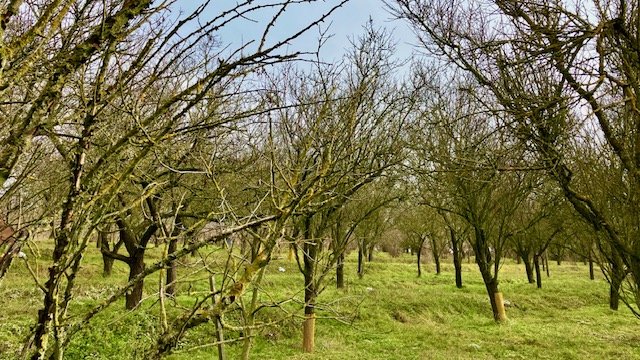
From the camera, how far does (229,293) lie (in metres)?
1.49

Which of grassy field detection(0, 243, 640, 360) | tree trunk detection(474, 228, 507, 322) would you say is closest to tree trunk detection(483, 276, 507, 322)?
tree trunk detection(474, 228, 507, 322)

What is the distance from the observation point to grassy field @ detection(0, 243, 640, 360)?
9.39 metres

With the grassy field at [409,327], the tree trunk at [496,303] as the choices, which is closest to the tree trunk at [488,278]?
the tree trunk at [496,303]

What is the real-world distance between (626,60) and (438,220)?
1920 cm

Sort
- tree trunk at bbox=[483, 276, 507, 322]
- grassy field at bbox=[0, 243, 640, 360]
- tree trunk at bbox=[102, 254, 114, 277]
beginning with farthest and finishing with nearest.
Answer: tree trunk at bbox=[102, 254, 114, 277] < tree trunk at bbox=[483, 276, 507, 322] < grassy field at bbox=[0, 243, 640, 360]

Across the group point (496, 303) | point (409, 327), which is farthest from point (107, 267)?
point (496, 303)

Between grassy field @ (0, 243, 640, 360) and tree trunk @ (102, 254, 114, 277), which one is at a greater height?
tree trunk @ (102, 254, 114, 277)

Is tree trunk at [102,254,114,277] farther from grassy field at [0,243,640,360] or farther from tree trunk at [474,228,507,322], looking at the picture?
tree trunk at [474,228,507,322]

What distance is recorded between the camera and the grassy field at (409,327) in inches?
370

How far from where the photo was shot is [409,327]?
12953 millimetres

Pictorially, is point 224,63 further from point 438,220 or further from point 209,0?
point 438,220

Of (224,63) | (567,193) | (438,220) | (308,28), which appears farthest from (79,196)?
(438,220)

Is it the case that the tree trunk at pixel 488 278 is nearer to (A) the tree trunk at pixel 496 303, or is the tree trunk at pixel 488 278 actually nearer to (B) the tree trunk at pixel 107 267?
(A) the tree trunk at pixel 496 303

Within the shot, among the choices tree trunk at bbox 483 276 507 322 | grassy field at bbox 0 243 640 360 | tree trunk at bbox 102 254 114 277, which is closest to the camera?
grassy field at bbox 0 243 640 360
